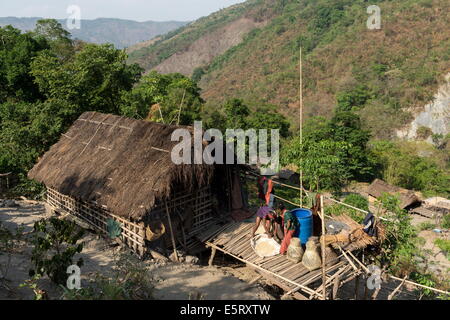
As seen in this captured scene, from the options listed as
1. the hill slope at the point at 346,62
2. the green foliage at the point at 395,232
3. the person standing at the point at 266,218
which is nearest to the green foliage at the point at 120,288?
the person standing at the point at 266,218

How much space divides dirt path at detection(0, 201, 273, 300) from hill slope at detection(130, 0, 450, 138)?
2906cm

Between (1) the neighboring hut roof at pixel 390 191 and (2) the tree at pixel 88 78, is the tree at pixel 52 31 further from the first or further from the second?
(1) the neighboring hut roof at pixel 390 191

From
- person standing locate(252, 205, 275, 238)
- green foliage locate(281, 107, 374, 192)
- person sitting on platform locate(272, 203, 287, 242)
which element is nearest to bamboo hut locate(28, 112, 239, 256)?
person standing locate(252, 205, 275, 238)

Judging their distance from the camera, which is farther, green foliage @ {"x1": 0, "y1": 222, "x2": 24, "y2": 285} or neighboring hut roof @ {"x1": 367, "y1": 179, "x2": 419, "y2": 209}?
neighboring hut roof @ {"x1": 367, "y1": 179, "x2": 419, "y2": 209}

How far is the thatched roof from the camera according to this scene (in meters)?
8.43

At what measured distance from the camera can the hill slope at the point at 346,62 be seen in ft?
142

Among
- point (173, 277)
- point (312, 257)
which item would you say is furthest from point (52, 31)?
point (312, 257)

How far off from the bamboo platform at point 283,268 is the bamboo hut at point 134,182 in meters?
0.88

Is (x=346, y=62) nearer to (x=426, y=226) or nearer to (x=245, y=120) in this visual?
(x=245, y=120)

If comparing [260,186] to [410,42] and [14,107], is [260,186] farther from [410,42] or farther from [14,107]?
[410,42]

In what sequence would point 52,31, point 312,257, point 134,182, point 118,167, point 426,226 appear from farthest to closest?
1. point 52,31
2. point 426,226
3. point 118,167
4. point 134,182
5. point 312,257

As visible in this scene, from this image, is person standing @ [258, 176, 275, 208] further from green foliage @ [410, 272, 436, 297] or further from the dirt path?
green foliage @ [410, 272, 436, 297]

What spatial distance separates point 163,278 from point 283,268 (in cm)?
252

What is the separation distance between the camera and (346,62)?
53.2 metres
